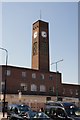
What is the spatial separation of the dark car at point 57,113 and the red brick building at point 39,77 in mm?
42957

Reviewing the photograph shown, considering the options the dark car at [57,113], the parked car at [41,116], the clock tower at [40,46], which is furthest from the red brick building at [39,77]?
the parked car at [41,116]

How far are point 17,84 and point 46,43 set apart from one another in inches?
686

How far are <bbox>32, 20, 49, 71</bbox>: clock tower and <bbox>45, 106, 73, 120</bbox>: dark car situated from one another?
182ft

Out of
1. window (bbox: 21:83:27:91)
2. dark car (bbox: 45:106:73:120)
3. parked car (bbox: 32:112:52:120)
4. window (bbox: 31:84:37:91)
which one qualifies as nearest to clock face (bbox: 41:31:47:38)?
window (bbox: 31:84:37:91)

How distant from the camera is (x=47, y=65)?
79.8m

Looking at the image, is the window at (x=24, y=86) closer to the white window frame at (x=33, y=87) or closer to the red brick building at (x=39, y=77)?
the red brick building at (x=39, y=77)

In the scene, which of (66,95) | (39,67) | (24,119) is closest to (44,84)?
(39,67)

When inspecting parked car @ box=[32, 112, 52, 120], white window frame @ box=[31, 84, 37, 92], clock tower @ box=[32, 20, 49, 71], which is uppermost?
clock tower @ box=[32, 20, 49, 71]

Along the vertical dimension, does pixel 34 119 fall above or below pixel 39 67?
below

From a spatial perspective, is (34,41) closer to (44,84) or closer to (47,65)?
(47,65)

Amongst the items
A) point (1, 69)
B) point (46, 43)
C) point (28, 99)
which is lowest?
point (28, 99)

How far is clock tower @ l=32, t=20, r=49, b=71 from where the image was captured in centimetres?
7838

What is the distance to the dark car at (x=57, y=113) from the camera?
19.9m

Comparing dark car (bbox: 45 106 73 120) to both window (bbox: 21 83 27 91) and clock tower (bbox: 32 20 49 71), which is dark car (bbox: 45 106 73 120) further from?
clock tower (bbox: 32 20 49 71)
